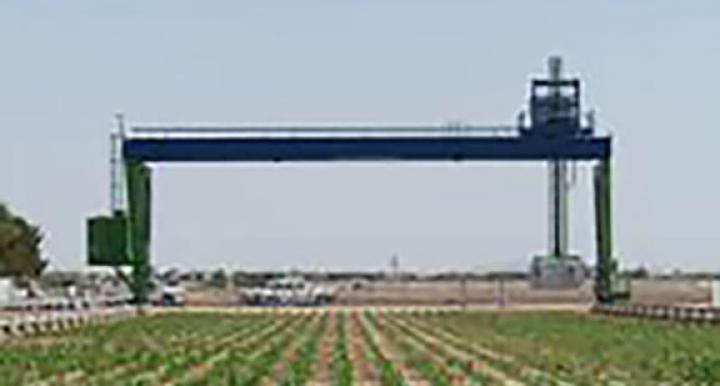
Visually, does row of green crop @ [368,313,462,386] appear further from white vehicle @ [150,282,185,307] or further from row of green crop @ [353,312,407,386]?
white vehicle @ [150,282,185,307]

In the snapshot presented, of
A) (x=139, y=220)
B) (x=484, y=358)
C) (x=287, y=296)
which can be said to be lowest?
(x=484, y=358)

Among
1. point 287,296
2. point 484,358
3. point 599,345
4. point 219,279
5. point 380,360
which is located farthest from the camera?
point 219,279

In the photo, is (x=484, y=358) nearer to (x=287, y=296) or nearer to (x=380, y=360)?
(x=380, y=360)

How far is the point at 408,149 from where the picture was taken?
78125 mm

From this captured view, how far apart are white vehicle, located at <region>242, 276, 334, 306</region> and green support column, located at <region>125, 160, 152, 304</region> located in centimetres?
2032

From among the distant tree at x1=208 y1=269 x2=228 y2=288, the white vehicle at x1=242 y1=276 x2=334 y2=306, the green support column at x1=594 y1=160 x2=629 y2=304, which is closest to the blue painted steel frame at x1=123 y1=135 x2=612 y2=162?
the green support column at x1=594 y1=160 x2=629 y2=304

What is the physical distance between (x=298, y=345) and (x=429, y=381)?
15.8 metres

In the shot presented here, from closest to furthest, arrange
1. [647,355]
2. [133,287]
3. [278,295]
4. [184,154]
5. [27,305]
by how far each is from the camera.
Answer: [647,355] → [27,305] → [184,154] → [133,287] → [278,295]

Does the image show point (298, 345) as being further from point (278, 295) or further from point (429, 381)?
point (278, 295)

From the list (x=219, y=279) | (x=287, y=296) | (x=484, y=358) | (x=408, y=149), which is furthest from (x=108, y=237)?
(x=219, y=279)

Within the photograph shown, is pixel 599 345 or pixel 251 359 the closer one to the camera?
pixel 251 359

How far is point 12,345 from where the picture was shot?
48594mm

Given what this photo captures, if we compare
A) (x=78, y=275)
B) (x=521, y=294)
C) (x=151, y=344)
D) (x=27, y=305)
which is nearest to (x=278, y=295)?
(x=521, y=294)

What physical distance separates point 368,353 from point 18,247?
7572cm
